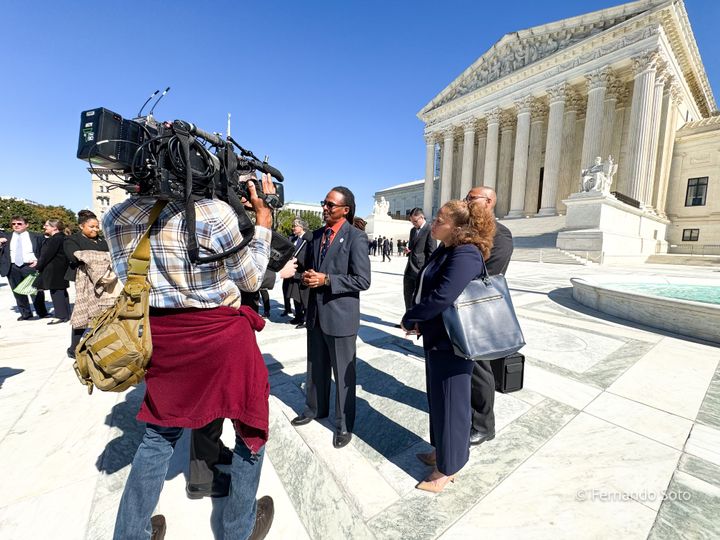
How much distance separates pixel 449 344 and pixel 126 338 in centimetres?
159

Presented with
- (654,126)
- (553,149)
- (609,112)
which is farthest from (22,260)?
(609,112)

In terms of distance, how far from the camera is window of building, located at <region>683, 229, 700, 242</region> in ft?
85.4

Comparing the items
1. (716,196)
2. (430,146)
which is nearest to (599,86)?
(716,196)

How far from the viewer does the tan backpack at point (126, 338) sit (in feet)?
4.03

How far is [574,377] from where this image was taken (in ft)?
11.0

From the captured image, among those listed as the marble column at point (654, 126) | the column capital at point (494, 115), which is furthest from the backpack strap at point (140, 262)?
the column capital at point (494, 115)

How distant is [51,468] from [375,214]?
33524 millimetres

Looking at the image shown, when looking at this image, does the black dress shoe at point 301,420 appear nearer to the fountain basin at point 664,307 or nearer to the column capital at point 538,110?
the fountain basin at point 664,307

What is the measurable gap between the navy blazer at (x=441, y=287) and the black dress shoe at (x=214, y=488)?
145cm

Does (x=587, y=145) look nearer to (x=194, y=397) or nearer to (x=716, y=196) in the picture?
(x=716, y=196)

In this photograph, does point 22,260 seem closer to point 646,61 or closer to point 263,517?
point 263,517

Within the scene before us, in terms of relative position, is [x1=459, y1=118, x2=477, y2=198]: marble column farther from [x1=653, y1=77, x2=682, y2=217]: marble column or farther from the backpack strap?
the backpack strap

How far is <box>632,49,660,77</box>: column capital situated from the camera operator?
1255 inches

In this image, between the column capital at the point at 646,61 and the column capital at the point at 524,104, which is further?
the column capital at the point at 524,104
